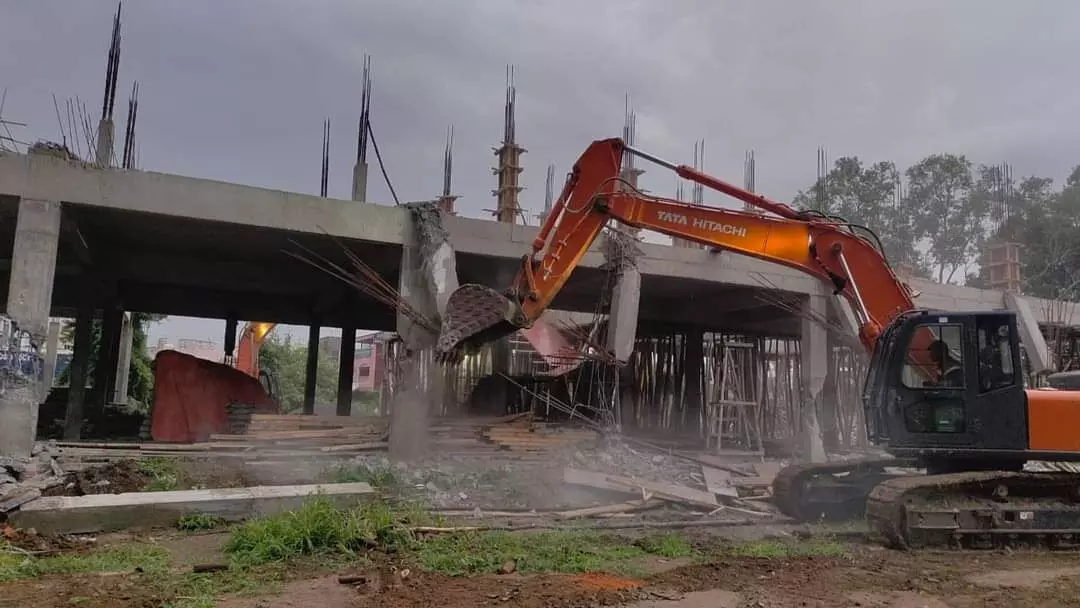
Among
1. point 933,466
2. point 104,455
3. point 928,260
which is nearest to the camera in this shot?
point 933,466

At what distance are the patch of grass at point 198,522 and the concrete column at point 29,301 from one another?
3095 millimetres

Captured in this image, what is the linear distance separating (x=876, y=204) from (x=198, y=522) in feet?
119

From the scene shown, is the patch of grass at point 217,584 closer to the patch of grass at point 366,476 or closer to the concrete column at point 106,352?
the patch of grass at point 366,476

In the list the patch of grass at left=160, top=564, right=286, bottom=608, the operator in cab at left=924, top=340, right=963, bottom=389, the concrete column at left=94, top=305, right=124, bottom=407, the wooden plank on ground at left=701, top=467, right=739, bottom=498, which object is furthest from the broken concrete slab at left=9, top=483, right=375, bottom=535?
→ the concrete column at left=94, top=305, right=124, bottom=407

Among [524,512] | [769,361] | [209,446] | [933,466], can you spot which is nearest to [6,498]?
[209,446]

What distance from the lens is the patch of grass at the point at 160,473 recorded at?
402 inches

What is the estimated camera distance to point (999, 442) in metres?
8.34

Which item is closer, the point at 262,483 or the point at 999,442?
the point at 999,442

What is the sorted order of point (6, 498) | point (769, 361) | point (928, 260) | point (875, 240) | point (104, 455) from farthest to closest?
point (928, 260) → point (769, 361) → point (104, 455) → point (875, 240) → point (6, 498)

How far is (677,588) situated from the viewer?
6207 mm

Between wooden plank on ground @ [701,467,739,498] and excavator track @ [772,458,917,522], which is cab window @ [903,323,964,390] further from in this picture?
wooden plank on ground @ [701,467,739,498]

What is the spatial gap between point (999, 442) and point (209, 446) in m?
10.7

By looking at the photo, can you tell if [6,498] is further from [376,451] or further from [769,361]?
[769,361]

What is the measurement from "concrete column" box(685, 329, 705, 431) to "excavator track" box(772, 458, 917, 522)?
26.8ft
